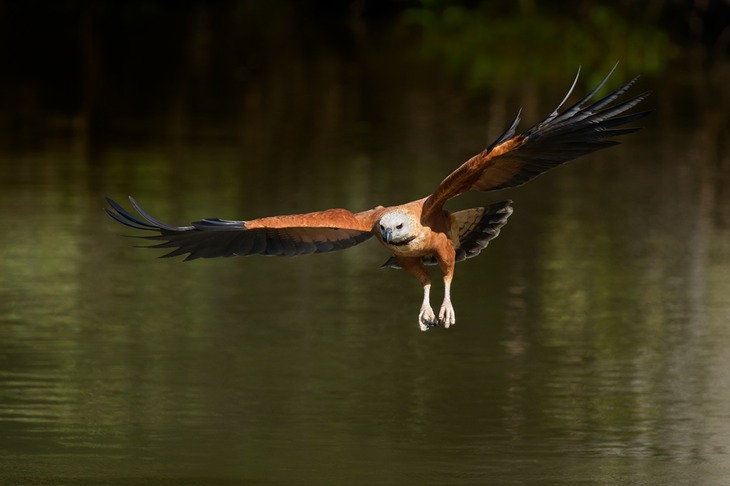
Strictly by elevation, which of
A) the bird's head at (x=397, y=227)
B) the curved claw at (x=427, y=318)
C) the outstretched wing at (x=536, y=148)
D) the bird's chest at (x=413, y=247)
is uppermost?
the outstretched wing at (x=536, y=148)

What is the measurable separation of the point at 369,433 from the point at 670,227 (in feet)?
30.3

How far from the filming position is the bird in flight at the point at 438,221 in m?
11.0

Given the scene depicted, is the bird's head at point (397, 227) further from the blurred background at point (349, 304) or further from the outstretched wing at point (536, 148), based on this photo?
the blurred background at point (349, 304)

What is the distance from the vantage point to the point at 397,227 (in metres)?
10.9

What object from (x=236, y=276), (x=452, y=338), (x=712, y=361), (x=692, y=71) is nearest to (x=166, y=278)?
(x=236, y=276)

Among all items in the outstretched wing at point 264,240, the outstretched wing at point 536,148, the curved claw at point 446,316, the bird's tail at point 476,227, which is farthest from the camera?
the outstretched wing at point 264,240

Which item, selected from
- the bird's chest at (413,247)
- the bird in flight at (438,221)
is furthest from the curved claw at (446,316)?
the bird's chest at (413,247)

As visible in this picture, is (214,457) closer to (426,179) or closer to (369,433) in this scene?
(369,433)

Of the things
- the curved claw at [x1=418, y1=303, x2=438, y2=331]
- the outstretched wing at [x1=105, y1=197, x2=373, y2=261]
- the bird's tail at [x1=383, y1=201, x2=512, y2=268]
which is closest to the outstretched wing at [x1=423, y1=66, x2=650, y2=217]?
the bird's tail at [x1=383, y1=201, x2=512, y2=268]

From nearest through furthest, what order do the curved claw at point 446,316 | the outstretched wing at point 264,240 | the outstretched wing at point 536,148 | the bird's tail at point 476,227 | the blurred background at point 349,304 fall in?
the outstretched wing at point 536,148 < the curved claw at point 446,316 < the bird's tail at point 476,227 < the outstretched wing at point 264,240 < the blurred background at point 349,304

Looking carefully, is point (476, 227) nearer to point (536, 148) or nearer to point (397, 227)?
point (536, 148)

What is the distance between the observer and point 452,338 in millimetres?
16328

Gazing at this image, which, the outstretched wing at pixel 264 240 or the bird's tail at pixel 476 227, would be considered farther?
the outstretched wing at pixel 264 240

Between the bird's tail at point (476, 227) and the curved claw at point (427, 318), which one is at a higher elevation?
the bird's tail at point (476, 227)
